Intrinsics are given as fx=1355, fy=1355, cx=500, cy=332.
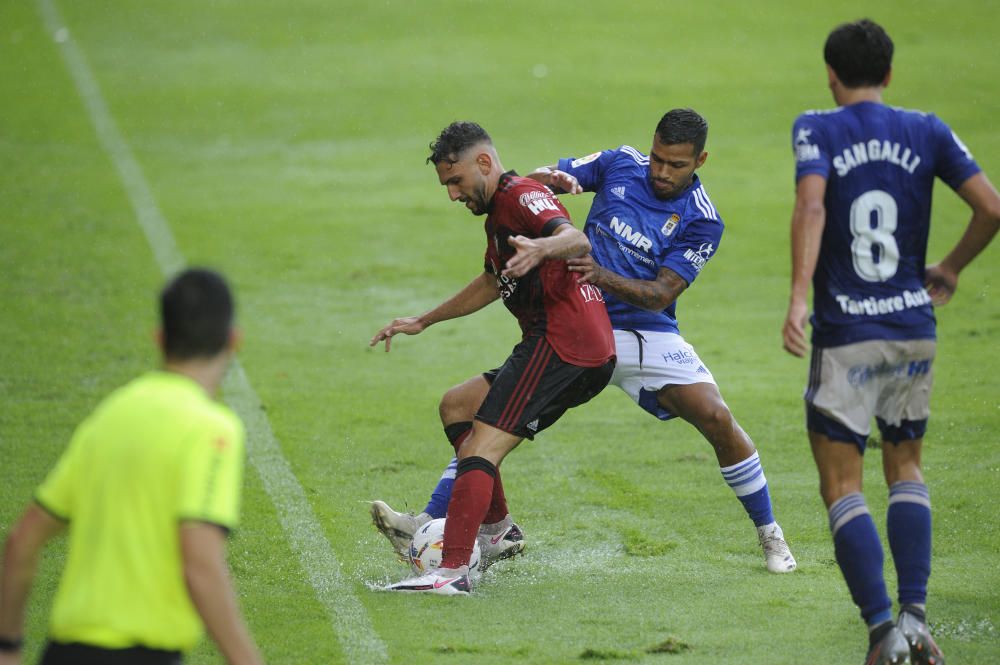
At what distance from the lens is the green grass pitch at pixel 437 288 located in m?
6.11

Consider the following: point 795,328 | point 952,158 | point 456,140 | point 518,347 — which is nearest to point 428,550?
point 518,347

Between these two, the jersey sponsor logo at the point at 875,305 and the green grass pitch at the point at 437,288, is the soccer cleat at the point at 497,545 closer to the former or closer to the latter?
the green grass pitch at the point at 437,288

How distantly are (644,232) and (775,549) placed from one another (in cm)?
176

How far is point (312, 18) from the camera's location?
114 feet

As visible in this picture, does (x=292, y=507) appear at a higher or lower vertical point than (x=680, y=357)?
lower

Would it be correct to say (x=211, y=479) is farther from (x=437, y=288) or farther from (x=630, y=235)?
(x=437, y=288)

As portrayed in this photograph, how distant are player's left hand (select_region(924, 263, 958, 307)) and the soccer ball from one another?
8.01ft

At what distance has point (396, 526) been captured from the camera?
6.63m

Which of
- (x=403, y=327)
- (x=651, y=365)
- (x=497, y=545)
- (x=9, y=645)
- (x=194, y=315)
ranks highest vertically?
(x=194, y=315)

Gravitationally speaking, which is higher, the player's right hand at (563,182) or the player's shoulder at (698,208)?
the player's right hand at (563,182)

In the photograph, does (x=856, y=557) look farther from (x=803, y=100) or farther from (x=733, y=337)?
(x=803, y=100)

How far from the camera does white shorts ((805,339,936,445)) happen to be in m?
5.07

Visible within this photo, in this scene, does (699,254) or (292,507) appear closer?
(699,254)

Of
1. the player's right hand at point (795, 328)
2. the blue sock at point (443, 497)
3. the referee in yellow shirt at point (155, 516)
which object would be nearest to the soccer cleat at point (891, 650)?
the player's right hand at point (795, 328)
